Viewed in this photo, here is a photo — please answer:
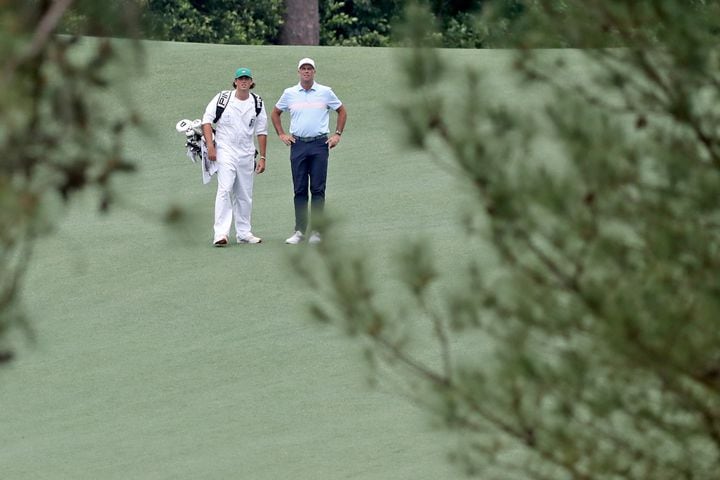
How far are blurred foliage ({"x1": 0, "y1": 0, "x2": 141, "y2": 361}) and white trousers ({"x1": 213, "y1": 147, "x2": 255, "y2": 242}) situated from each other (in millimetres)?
11976

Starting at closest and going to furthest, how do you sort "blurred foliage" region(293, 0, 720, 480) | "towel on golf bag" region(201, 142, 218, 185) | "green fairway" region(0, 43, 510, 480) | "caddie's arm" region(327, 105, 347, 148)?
1. "blurred foliage" region(293, 0, 720, 480)
2. "green fairway" region(0, 43, 510, 480)
3. "caddie's arm" region(327, 105, 347, 148)
4. "towel on golf bag" region(201, 142, 218, 185)

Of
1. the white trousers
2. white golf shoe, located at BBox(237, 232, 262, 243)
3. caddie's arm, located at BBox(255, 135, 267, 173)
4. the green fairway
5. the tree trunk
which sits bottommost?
the green fairway

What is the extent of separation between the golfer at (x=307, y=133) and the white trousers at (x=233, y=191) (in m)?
0.55

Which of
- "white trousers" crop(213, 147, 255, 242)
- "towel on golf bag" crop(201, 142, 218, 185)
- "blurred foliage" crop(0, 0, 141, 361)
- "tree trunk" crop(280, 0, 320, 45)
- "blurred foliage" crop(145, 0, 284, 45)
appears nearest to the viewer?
"blurred foliage" crop(0, 0, 141, 361)

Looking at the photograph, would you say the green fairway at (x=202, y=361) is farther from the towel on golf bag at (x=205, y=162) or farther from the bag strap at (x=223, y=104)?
the bag strap at (x=223, y=104)

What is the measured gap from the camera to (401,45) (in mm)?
4449

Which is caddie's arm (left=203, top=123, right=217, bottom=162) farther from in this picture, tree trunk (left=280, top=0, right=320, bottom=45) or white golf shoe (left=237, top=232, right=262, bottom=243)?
tree trunk (left=280, top=0, right=320, bottom=45)

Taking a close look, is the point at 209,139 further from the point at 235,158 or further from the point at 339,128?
the point at 339,128

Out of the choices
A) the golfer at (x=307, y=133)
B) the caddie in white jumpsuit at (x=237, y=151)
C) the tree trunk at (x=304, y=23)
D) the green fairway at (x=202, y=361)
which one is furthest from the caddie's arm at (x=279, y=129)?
the tree trunk at (x=304, y=23)

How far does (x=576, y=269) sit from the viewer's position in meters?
4.37

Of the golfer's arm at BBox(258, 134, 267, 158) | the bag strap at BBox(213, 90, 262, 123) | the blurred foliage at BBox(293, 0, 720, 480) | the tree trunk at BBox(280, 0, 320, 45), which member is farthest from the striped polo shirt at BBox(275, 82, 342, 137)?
the tree trunk at BBox(280, 0, 320, 45)

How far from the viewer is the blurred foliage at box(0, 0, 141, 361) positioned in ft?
11.5

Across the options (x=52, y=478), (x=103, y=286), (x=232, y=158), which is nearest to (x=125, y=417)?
(x=52, y=478)

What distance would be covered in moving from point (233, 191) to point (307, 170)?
973 millimetres
